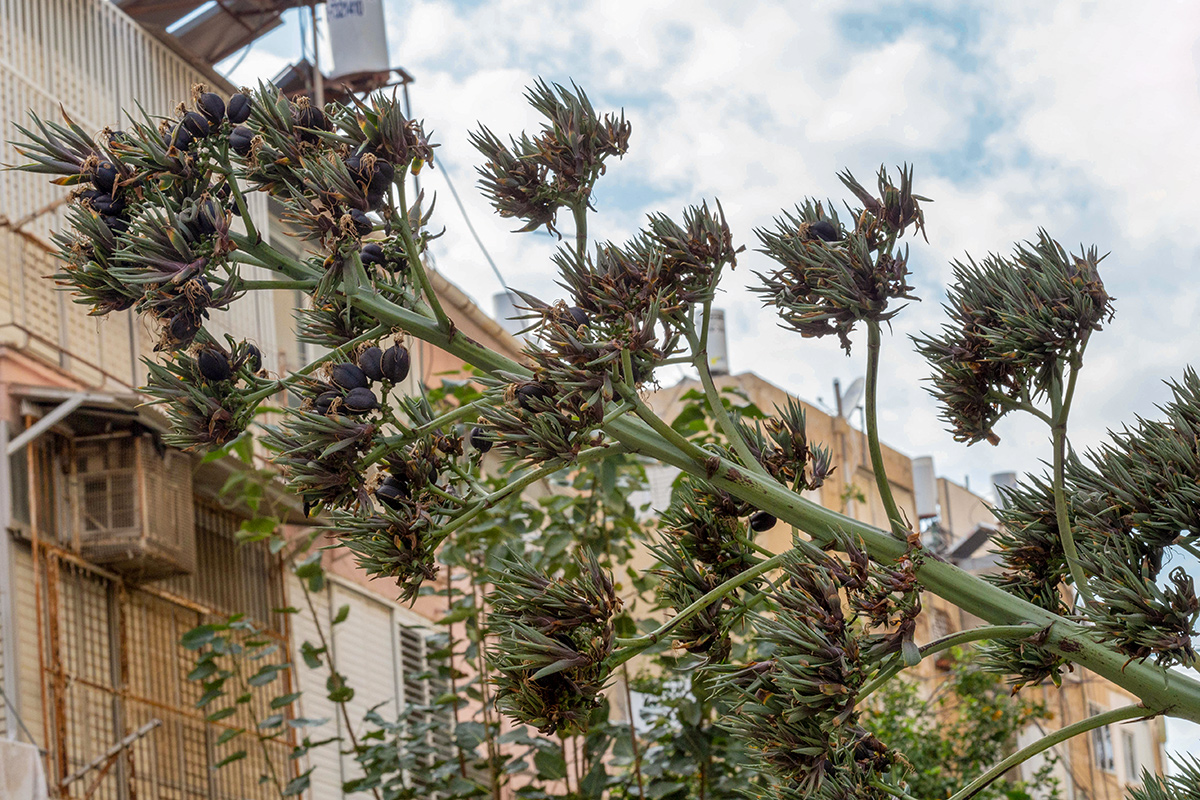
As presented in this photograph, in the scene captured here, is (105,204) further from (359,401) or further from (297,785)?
(297,785)

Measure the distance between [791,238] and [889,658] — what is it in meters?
1.31

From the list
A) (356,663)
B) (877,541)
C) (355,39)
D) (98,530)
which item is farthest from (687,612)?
(355,39)

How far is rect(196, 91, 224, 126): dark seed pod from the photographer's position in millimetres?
4047

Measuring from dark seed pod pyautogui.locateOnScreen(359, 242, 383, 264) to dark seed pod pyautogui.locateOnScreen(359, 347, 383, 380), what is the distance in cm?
31

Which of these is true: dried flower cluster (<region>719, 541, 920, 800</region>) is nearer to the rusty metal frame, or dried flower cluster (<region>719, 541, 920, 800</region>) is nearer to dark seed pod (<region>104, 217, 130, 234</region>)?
dark seed pod (<region>104, 217, 130, 234</region>)

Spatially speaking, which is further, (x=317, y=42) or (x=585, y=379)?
(x=317, y=42)

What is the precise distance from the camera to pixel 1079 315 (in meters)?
4.14

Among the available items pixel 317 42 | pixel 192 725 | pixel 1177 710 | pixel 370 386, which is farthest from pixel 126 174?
pixel 317 42

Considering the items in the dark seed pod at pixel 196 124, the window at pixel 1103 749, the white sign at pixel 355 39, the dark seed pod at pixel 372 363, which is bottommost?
the dark seed pod at pixel 372 363

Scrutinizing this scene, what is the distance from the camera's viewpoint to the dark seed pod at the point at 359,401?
3.83m

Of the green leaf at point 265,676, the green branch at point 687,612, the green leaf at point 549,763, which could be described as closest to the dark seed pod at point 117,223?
the green branch at point 687,612

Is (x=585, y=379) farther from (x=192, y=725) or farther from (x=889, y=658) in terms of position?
(x=192, y=725)

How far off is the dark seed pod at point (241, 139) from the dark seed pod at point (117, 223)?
0.33 m

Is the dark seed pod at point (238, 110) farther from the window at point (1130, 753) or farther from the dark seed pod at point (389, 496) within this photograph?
the window at point (1130, 753)
